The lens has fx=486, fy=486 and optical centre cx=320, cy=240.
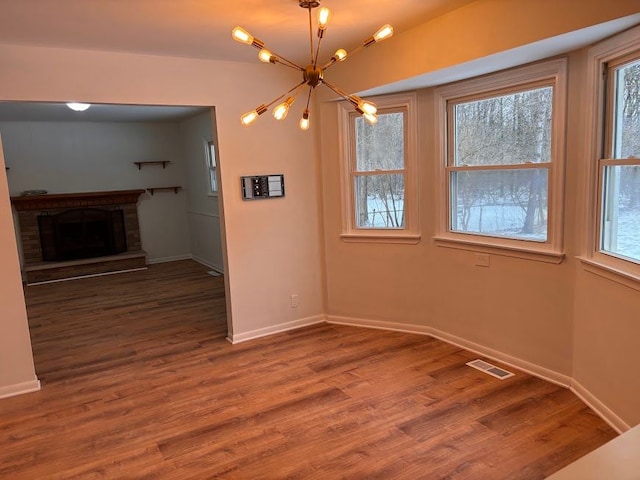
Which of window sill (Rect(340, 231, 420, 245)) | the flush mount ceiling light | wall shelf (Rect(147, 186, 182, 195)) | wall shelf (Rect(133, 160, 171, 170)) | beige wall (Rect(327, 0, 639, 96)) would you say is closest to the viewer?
beige wall (Rect(327, 0, 639, 96))

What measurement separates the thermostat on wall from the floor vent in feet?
7.24

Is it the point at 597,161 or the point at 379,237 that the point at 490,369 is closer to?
the point at 379,237

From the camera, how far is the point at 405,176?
4.27 m

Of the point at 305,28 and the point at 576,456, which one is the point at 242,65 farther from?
the point at 576,456

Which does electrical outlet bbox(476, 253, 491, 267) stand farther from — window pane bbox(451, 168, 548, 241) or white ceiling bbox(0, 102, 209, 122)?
white ceiling bbox(0, 102, 209, 122)

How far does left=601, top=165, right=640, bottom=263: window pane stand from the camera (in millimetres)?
2662

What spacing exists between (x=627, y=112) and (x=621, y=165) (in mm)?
294

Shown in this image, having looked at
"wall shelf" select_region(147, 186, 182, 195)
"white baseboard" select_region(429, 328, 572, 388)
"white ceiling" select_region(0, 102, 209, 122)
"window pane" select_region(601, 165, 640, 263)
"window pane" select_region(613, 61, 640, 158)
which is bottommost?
"white baseboard" select_region(429, 328, 572, 388)

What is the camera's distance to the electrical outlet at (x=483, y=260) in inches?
146

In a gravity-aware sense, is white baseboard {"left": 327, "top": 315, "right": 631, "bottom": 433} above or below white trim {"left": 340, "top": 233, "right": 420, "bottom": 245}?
below

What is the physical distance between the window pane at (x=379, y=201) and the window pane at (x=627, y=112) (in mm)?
1820

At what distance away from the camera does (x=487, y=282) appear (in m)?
3.76

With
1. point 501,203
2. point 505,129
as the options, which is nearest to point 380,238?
point 501,203

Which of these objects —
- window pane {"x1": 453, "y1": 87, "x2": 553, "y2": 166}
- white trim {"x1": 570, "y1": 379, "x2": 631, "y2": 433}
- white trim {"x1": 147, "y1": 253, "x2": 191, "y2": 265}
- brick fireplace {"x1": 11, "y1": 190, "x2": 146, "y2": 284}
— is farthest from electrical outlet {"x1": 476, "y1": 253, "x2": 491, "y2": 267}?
white trim {"x1": 147, "y1": 253, "x2": 191, "y2": 265}
